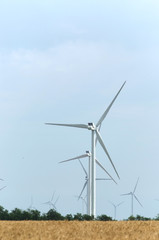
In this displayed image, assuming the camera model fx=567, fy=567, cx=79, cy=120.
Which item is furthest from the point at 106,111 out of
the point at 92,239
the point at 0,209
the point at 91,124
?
the point at 92,239

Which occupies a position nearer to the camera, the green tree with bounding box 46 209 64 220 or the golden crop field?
the golden crop field

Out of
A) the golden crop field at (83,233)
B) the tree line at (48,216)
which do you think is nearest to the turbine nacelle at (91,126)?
the tree line at (48,216)

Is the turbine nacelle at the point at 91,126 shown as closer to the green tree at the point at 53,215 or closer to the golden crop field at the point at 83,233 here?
the green tree at the point at 53,215

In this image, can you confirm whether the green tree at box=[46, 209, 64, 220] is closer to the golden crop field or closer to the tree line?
the tree line

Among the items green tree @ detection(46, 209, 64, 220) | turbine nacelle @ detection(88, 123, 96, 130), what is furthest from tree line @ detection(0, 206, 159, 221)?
turbine nacelle @ detection(88, 123, 96, 130)

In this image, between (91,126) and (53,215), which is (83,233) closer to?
(53,215)

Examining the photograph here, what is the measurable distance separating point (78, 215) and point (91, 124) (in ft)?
125

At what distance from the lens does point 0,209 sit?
46.0 meters

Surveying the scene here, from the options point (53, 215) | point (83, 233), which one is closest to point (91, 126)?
point (53, 215)

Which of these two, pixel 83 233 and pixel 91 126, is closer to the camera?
pixel 83 233

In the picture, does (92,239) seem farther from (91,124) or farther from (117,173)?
(91,124)

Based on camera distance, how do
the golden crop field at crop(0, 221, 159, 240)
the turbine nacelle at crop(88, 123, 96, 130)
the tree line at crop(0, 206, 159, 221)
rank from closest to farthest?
the golden crop field at crop(0, 221, 159, 240)
the tree line at crop(0, 206, 159, 221)
the turbine nacelle at crop(88, 123, 96, 130)

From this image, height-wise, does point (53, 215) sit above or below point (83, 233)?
above

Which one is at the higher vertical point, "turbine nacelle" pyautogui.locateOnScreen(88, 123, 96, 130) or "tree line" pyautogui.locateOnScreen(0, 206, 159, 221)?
"turbine nacelle" pyautogui.locateOnScreen(88, 123, 96, 130)
